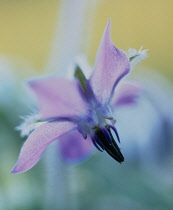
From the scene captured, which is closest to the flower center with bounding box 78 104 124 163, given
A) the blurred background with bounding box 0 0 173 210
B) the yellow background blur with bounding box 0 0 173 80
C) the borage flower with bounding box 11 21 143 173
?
the borage flower with bounding box 11 21 143 173

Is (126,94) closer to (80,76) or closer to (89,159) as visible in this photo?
(80,76)

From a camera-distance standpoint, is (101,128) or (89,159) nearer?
(101,128)

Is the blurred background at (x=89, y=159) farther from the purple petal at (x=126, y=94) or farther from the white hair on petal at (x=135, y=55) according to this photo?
the white hair on petal at (x=135, y=55)

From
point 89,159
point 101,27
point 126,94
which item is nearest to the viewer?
point 126,94

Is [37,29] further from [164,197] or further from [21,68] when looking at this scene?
[164,197]

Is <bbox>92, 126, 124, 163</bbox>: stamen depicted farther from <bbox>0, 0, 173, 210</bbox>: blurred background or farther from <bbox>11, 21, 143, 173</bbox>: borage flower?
<bbox>0, 0, 173, 210</bbox>: blurred background

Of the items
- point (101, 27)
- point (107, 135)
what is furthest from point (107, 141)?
point (101, 27)

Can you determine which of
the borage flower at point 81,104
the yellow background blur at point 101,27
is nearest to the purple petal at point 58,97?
the borage flower at point 81,104

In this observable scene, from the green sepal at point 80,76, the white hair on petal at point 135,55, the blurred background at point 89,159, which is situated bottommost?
the blurred background at point 89,159
